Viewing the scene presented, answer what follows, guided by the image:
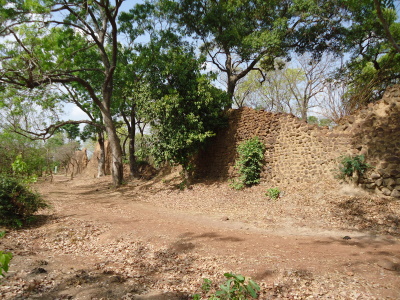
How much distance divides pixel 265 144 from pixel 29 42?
36.1 feet

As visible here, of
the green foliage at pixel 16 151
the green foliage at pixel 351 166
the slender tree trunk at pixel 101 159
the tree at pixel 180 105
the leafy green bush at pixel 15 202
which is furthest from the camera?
the slender tree trunk at pixel 101 159

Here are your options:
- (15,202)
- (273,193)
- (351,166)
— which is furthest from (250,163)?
(15,202)

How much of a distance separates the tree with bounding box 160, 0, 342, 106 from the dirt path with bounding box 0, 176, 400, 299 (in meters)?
7.78

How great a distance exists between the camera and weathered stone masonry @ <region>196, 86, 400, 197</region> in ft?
22.9

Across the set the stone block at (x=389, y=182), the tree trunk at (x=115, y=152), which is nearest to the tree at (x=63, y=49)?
the tree trunk at (x=115, y=152)

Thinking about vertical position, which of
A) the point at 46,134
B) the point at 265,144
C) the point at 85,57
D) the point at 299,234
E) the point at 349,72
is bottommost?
the point at 299,234

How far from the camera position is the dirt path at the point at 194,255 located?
3.31 meters

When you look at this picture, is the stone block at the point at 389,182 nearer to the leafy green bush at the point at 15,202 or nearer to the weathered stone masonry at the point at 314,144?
the weathered stone masonry at the point at 314,144

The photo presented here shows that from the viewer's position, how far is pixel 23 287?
332 cm

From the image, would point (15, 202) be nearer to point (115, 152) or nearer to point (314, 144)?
point (115, 152)

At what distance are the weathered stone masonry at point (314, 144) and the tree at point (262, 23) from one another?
102 inches

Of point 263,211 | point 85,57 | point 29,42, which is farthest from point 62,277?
point 85,57

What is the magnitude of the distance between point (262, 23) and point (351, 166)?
8.91 meters

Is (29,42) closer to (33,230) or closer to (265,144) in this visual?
(33,230)
